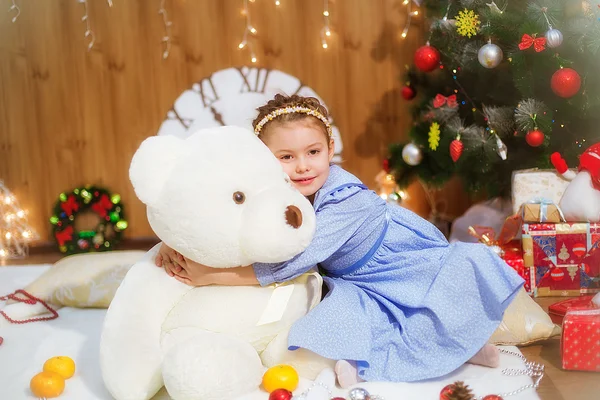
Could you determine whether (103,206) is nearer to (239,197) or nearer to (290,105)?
(290,105)

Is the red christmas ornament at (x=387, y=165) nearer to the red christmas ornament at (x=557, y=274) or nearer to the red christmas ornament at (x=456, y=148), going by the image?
the red christmas ornament at (x=456, y=148)

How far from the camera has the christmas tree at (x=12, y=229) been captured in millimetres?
3564

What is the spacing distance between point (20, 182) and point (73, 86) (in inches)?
25.8

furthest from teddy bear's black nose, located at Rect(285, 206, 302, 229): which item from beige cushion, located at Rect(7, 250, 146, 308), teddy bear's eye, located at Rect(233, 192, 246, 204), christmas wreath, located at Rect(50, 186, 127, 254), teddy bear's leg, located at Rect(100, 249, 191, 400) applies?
christmas wreath, located at Rect(50, 186, 127, 254)

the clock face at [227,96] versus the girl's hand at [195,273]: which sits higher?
the clock face at [227,96]

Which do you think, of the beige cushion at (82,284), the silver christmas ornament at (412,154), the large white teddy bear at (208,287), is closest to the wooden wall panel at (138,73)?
the silver christmas ornament at (412,154)

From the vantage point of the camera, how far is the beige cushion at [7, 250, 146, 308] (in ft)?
7.23

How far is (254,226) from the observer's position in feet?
4.51

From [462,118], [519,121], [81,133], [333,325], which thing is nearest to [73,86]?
[81,133]

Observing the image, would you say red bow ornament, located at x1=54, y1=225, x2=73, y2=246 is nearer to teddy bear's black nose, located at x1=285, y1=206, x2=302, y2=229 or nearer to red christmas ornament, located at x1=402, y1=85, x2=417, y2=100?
red christmas ornament, located at x1=402, y1=85, x2=417, y2=100

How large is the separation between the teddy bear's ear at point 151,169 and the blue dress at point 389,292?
0.31m

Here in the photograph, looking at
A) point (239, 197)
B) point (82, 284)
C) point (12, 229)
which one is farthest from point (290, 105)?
point (12, 229)

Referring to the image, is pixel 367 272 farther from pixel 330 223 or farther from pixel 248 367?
pixel 248 367

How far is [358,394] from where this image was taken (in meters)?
1.40
